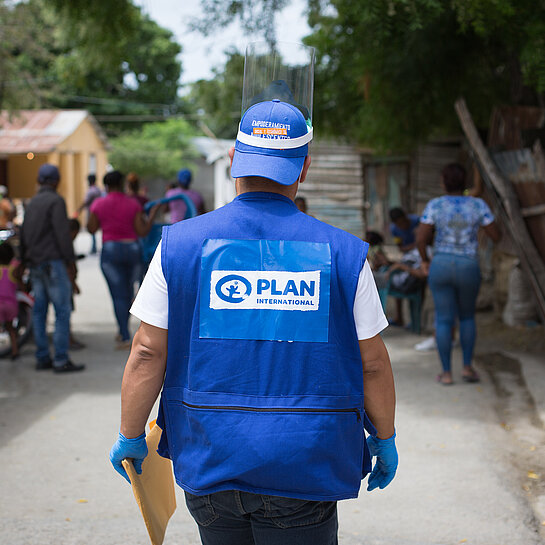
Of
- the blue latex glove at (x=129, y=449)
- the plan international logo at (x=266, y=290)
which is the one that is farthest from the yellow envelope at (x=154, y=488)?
the plan international logo at (x=266, y=290)

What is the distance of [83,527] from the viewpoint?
3857mm

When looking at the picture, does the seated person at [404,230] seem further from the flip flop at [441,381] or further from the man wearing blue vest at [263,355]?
the man wearing blue vest at [263,355]

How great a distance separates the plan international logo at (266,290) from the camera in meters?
2.07

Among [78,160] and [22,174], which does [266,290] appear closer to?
[22,174]

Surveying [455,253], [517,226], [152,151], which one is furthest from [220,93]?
[152,151]

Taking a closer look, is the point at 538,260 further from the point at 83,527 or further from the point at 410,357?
the point at 83,527

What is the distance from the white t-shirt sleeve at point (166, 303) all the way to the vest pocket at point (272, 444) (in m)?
0.20

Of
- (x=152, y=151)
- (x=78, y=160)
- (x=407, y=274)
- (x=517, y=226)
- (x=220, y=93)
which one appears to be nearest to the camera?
(x=517, y=226)

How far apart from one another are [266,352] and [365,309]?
0.31m

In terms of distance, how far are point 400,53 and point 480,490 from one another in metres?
5.20

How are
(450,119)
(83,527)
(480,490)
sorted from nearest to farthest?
1. (83,527)
2. (480,490)
3. (450,119)

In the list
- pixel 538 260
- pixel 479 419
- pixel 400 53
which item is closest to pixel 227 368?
pixel 479 419

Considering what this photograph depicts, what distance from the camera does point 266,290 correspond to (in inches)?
81.5

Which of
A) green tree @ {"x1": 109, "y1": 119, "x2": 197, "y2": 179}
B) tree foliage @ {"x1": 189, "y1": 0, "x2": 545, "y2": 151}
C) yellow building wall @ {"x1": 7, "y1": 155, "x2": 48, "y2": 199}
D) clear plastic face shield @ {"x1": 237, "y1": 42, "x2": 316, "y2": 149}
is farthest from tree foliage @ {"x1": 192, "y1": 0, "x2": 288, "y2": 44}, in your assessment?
green tree @ {"x1": 109, "y1": 119, "x2": 197, "y2": 179}
